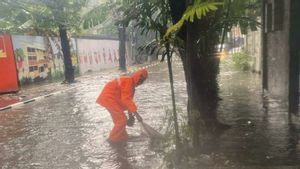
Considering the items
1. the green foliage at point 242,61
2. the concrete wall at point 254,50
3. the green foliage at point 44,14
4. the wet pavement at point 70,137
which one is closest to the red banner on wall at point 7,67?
the green foliage at point 44,14

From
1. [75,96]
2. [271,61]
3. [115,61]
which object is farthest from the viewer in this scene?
[115,61]

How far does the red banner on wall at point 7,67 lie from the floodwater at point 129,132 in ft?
15.5

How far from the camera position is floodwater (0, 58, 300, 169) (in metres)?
6.85

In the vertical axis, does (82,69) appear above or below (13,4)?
below

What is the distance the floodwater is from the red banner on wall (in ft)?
15.5

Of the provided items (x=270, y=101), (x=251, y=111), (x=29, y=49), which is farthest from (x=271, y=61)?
Result: (x=29, y=49)

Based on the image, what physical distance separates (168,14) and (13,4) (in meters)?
13.4

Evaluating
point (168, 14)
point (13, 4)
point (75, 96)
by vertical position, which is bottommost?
point (75, 96)

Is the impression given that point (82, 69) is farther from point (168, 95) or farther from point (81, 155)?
point (81, 155)

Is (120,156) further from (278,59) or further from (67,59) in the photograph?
(67,59)

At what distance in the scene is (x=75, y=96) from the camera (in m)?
17.2

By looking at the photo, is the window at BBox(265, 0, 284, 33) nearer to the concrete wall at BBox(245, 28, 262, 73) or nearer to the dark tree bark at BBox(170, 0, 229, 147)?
the dark tree bark at BBox(170, 0, 229, 147)

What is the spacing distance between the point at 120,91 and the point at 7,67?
39.3 feet

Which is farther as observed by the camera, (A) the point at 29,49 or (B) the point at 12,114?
(A) the point at 29,49
